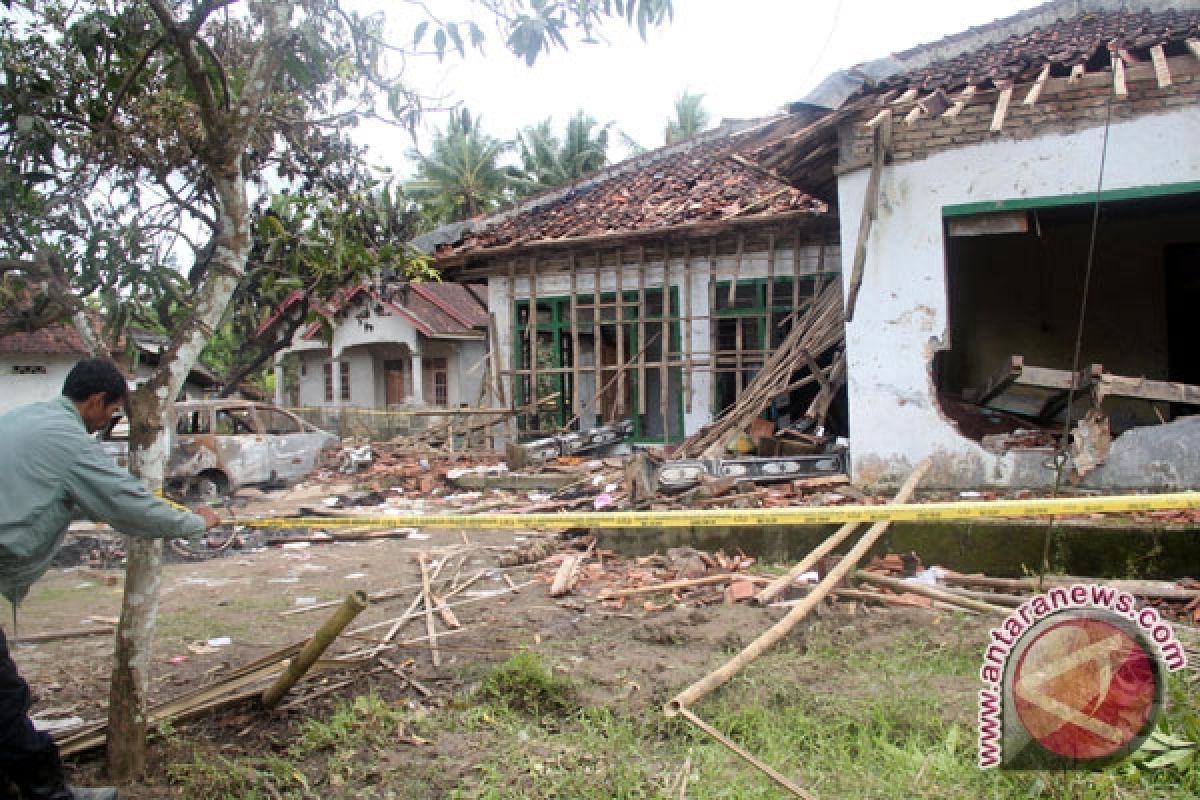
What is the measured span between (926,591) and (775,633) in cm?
127

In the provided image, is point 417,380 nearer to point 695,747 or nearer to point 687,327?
point 687,327

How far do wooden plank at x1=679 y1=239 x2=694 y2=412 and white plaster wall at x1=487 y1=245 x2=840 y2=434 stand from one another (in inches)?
0.9

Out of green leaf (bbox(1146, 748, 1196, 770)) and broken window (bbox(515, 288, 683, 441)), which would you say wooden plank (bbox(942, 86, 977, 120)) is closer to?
green leaf (bbox(1146, 748, 1196, 770))

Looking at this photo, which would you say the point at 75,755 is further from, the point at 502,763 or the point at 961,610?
the point at 961,610

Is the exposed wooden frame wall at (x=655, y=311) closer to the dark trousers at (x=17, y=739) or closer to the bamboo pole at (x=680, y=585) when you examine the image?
the bamboo pole at (x=680, y=585)

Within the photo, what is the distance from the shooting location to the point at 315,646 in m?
3.79

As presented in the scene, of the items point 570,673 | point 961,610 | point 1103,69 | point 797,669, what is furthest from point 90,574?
point 1103,69

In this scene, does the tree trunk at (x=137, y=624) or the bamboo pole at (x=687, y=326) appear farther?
the bamboo pole at (x=687, y=326)

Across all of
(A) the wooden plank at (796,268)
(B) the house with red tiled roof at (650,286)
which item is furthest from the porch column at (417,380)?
(A) the wooden plank at (796,268)

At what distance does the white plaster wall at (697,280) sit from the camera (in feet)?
39.6

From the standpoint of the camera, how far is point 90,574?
780 centimetres

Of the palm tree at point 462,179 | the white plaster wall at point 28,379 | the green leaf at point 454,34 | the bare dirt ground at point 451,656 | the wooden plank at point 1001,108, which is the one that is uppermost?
the palm tree at point 462,179

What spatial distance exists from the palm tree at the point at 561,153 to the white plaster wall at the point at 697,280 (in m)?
19.7

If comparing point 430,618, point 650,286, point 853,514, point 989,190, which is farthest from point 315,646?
point 650,286
